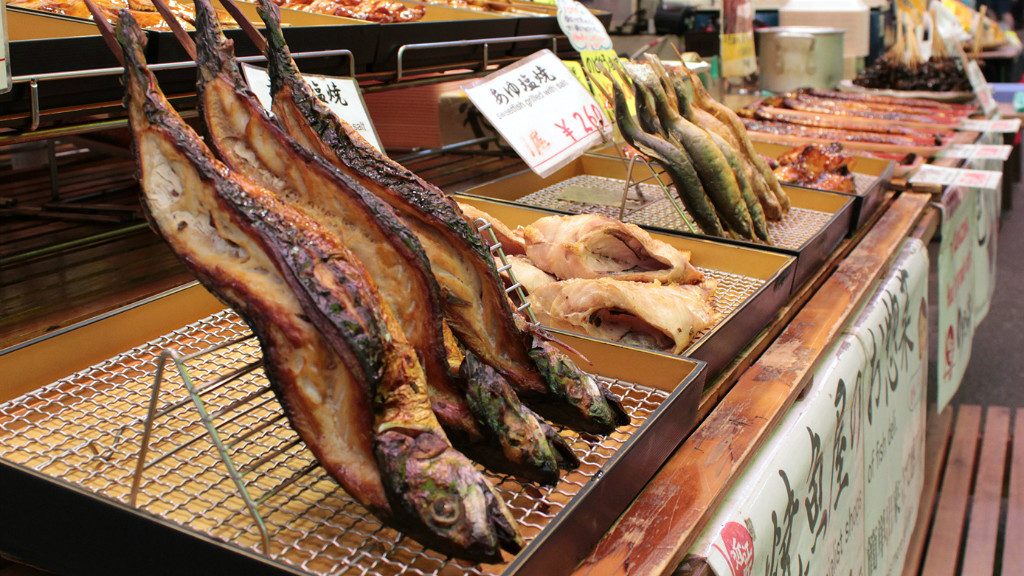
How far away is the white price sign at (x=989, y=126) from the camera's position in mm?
4336

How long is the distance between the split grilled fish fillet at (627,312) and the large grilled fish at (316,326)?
2.37 ft

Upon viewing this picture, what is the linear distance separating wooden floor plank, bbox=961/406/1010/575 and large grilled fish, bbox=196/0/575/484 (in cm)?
243

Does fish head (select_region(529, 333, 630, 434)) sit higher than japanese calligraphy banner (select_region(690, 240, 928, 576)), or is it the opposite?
fish head (select_region(529, 333, 630, 434))

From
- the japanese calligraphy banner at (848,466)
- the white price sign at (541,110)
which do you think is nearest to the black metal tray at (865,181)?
the japanese calligraphy banner at (848,466)

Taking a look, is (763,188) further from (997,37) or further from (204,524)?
(997,37)

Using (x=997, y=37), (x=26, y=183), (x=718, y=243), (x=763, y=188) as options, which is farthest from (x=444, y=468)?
(x=997, y=37)

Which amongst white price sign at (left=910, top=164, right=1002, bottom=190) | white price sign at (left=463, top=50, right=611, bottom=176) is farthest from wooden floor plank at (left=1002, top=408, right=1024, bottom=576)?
Answer: white price sign at (left=463, top=50, right=611, bottom=176)

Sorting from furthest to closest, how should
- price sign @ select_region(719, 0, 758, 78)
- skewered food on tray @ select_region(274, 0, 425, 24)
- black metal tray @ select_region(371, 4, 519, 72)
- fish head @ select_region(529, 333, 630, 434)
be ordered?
price sign @ select_region(719, 0, 758, 78), skewered food on tray @ select_region(274, 0, 425, 24), black metal tray @ select_region(371, 4, 519, 72), fish head @ select_region(529, 333, 630, 434)

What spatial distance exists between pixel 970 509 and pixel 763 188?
1.61m

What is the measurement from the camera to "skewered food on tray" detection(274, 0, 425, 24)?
2.46 m

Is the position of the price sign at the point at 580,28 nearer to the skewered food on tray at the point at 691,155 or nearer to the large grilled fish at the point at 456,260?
the skewered food on tray at the point at 691,155

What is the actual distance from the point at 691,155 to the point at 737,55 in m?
2.10

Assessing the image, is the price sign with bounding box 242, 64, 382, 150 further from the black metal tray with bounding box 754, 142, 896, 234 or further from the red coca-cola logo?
the black metal tray with bounding box 754, 142, 896, 234

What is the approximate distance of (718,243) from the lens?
2.15 metres
